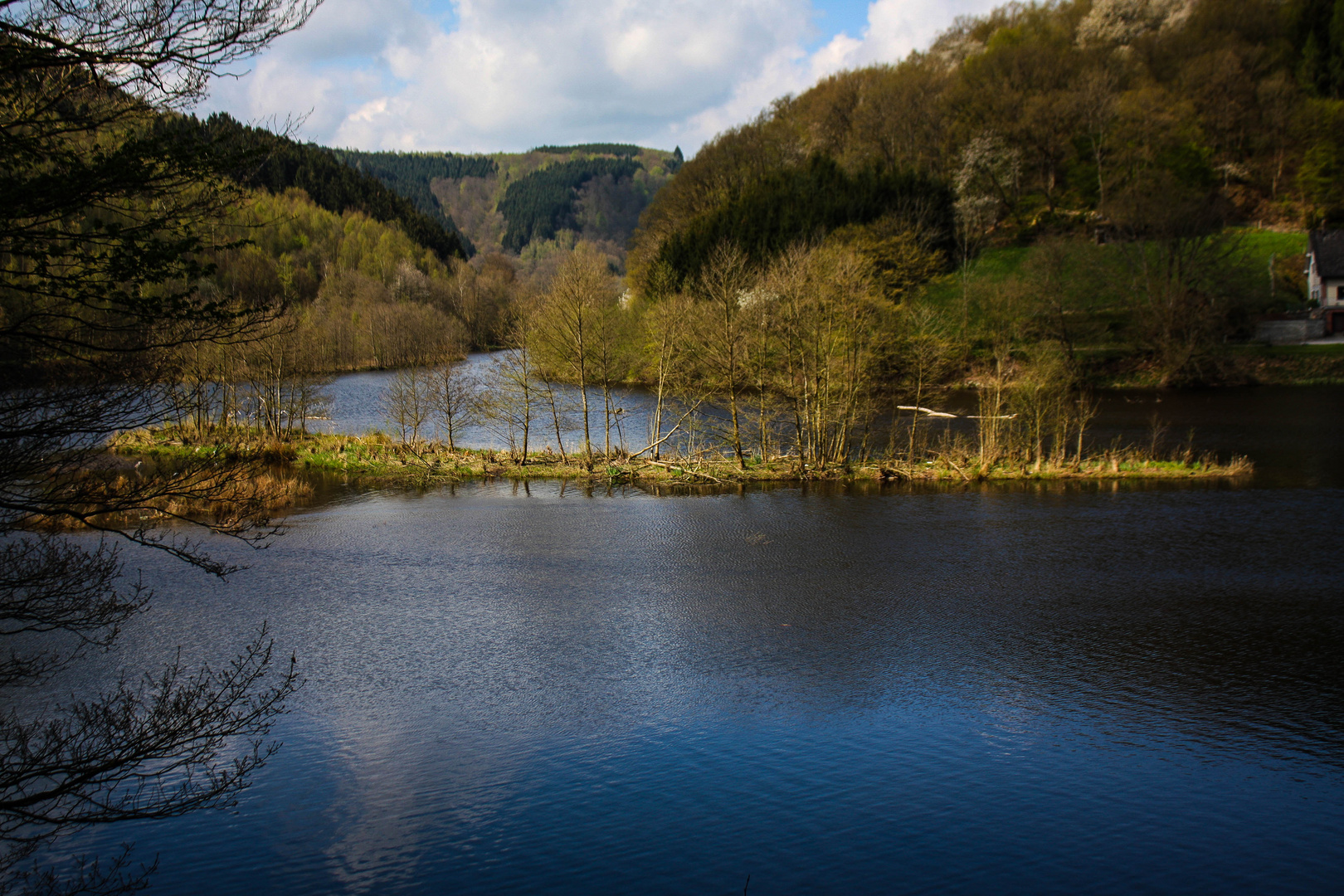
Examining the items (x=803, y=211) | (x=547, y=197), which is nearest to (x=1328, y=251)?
(x=803, y=211)

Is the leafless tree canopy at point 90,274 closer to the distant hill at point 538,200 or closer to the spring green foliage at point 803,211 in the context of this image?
the spring green foliage at point 803,211

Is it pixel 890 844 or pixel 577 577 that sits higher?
pixel 577 577

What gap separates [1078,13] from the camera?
7906 cm

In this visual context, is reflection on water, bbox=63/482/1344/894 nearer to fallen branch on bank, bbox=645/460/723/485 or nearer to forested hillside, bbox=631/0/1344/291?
fallen branch on bank, bbox=645/460/723/485

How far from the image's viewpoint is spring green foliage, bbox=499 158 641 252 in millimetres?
164125

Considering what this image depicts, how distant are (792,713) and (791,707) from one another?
150mm

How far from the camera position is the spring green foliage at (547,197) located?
164125 millimetres

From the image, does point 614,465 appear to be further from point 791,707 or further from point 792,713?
point 792,713

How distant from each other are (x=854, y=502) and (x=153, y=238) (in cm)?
1711

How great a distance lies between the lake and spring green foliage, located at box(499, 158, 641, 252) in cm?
15316

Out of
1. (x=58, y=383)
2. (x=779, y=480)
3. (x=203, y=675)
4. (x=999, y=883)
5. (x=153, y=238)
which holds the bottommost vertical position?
(x=999, y=883)

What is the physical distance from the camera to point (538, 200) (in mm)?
169250

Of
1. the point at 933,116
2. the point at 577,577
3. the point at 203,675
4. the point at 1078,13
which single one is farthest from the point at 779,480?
the point at 1078,13

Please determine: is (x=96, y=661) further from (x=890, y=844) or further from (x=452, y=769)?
(x=890, y=844)
